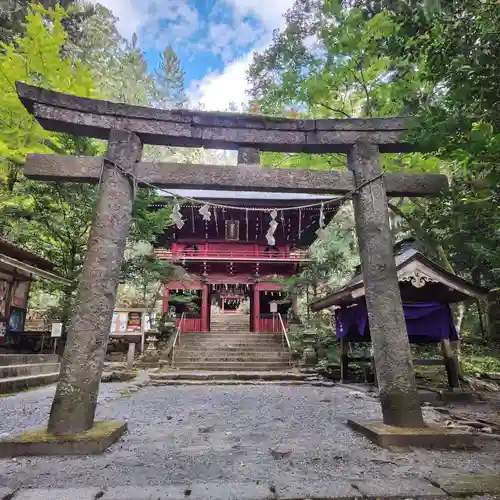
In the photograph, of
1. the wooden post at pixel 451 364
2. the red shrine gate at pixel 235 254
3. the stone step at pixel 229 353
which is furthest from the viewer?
the red shrine gate at pixel 235 254

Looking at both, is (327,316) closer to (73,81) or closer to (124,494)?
(73,81)

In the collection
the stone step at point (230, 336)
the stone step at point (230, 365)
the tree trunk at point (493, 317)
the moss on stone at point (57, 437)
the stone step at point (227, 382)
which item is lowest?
the stone step at point (227, 382)

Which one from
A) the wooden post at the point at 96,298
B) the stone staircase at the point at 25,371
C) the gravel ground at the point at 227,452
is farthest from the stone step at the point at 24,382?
the wooden post at the point at 96,298

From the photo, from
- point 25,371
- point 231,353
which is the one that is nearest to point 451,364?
point 231,353

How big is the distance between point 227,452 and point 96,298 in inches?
91.1

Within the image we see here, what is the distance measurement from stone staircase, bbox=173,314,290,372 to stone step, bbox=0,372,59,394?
4.31 m

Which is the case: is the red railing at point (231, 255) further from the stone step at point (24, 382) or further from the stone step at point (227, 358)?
the stone step at point (24, 382)

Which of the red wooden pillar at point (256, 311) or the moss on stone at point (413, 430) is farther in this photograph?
the red wooden pillar at point (256, 311)

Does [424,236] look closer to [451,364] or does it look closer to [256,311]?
[451,364]

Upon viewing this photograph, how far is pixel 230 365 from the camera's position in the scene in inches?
508

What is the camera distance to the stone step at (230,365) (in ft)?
41.6

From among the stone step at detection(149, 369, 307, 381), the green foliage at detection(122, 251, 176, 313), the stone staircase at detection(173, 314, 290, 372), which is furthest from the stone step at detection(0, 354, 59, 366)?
the stone staircase at detection(173, 314, 290, 372)

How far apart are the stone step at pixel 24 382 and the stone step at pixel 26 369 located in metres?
0.23

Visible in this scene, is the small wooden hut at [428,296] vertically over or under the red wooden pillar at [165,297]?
under
